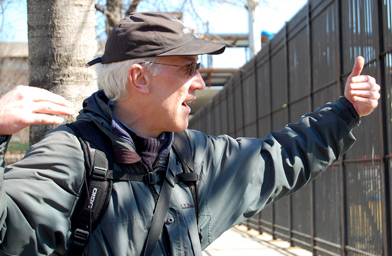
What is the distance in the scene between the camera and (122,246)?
7.61 feet

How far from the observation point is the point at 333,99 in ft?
24.3

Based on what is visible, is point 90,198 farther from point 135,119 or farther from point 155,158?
point 135,119

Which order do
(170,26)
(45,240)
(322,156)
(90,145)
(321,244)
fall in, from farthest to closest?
1. (321,244)
2. (322,156)
3. (170,26)
4. (90,145)
5. (45,240)

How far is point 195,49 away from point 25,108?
869 millimetres

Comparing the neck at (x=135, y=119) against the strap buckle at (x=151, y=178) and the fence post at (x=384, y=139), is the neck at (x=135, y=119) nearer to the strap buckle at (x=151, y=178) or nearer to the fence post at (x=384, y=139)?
the strap buckle at (x=151, y=178)

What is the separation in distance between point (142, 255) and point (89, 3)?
2.82 metres

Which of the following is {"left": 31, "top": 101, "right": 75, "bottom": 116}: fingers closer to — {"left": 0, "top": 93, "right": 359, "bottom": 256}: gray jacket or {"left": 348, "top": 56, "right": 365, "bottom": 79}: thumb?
{"left": 0, "top": 93, "right": 359, "bottom": 256}: gray jacket

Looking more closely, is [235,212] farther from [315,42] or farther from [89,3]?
[315,42]

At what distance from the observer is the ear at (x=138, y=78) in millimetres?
2664

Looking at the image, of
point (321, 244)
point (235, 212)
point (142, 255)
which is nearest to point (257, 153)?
point (235, 212)

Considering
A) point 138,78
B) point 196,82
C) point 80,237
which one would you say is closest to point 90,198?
point 80,237

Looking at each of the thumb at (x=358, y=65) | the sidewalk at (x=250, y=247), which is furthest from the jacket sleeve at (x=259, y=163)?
the sidewalk at (x=250, y=247)

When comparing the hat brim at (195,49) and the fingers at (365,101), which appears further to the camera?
the fingers at (365,101)

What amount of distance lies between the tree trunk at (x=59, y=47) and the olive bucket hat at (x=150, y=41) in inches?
76.7
